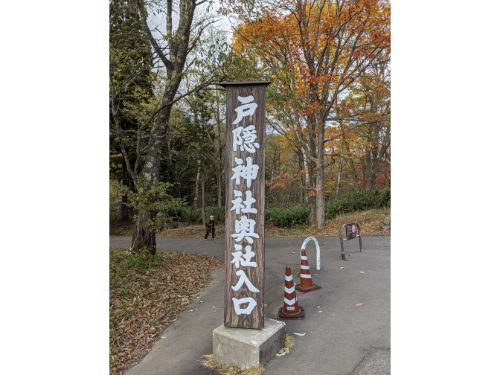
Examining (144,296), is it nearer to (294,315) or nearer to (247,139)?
(294,315)

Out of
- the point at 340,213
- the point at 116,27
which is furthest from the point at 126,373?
the point at 340,213

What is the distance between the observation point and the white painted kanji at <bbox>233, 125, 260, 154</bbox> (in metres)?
3.71

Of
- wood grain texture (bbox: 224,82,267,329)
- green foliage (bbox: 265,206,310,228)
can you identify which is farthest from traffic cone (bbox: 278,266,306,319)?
green foliage (bbox: 265,206,310,228)

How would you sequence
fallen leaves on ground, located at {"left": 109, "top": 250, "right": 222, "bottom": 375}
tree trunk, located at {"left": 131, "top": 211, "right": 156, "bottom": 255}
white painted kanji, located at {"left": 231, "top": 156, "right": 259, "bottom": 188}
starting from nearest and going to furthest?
white painted kanji, located at {"left": 231, "top": 156, "right": 259, "bottom": 188} → fallen leaves on ground, located at {"left": 109, "top": 250, "right": 222, "bottom": 375} → tree trunk, located at {"left": 131, "top": 211, "right": 156, "bottom": 255}

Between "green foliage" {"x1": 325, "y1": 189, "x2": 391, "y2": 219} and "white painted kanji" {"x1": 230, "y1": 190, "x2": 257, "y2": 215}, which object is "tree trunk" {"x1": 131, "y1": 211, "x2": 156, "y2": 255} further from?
"green foliage" {"x1": 325, "y1": 189, "x2": 391, "y2": 219}

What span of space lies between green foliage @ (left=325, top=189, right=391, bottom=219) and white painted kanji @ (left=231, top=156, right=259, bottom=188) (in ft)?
43.0

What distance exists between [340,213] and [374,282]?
10.8 metres

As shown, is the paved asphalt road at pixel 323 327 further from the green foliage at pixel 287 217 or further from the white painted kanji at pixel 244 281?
the green foliage at pixel 287 217

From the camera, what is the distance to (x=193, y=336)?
14.8 feet

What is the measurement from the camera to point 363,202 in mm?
16859

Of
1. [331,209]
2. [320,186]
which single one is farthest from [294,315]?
[331,209]

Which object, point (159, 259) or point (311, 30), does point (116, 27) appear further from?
point (311, 30)

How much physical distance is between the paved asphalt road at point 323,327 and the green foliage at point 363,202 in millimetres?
8980

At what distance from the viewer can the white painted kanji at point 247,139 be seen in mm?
3711
